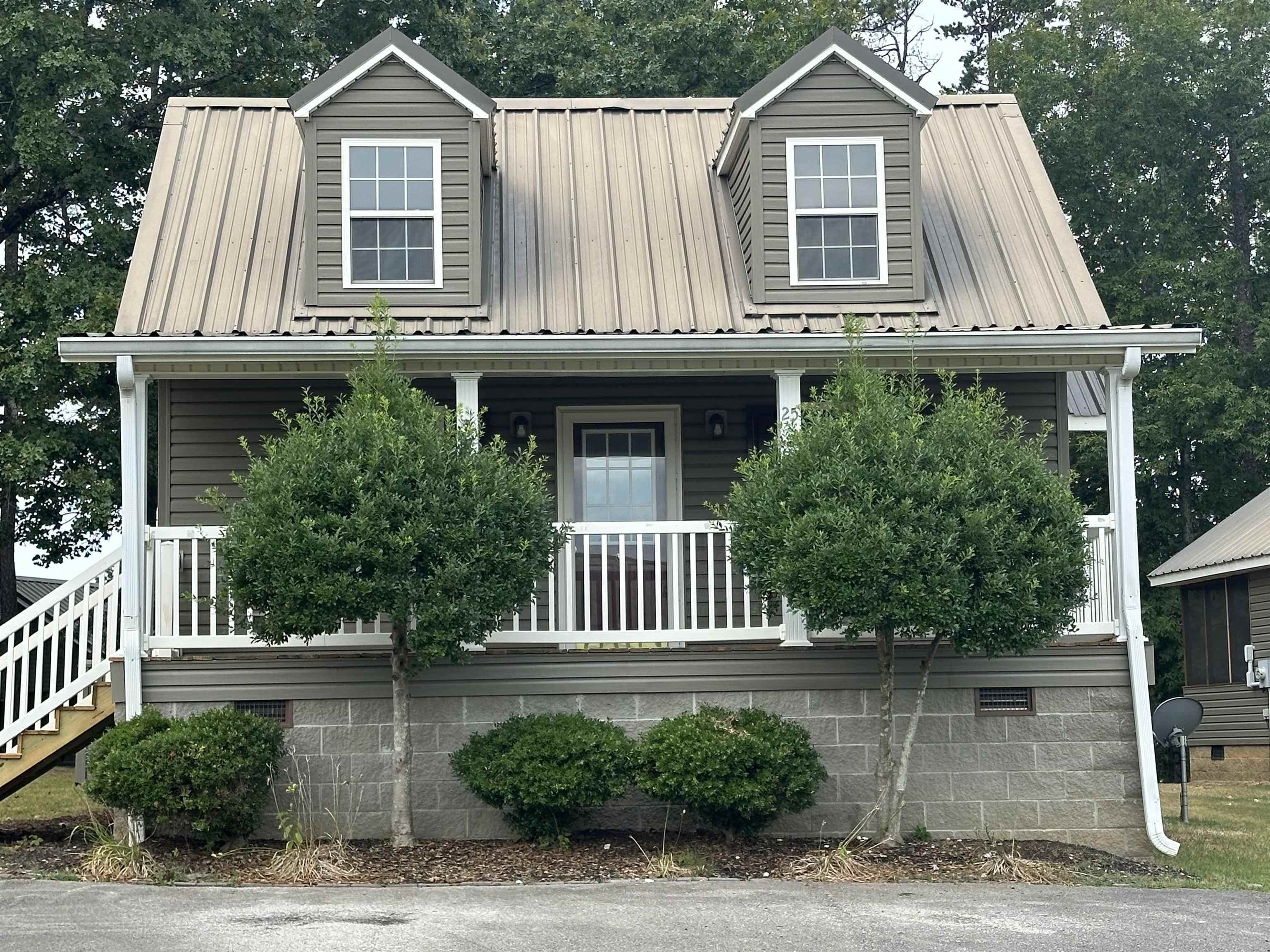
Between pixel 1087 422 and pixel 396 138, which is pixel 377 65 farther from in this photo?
pixel 1087 422

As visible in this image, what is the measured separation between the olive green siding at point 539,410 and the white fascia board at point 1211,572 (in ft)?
31.6

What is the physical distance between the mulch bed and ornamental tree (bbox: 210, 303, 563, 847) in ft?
4.39

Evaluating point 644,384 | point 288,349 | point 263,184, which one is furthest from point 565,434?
point 263,184

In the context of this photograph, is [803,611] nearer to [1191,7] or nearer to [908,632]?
[908,632]

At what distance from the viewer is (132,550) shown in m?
10.4

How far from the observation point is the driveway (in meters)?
7.38

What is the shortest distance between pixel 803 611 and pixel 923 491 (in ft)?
3.57

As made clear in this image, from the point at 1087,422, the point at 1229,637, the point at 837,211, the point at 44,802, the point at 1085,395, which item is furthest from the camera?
the point at 1229,637

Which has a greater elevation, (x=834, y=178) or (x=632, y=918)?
(x=834, y=178)

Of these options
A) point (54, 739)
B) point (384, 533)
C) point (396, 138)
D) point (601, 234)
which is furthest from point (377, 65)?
point (54, 739)

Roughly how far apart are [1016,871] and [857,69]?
Result: 21.0 feet

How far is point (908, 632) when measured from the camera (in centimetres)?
971

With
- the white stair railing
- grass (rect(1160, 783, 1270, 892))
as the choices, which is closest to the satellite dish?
grass (rect(1160, 783, 1270, 892))

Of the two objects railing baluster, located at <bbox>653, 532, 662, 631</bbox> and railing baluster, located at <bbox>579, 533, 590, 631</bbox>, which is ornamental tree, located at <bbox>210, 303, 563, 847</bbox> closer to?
railing baluster, located at <bbox>579, 533, 590, 631</bbox>
